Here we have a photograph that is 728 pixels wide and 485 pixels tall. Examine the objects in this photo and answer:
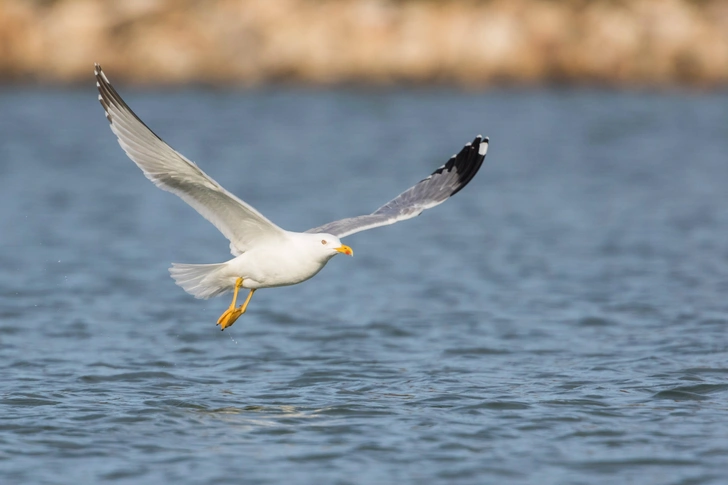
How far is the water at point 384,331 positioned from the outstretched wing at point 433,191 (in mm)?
1325

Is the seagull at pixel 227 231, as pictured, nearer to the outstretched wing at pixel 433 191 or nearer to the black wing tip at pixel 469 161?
the outstretched wing at pixel 433 191

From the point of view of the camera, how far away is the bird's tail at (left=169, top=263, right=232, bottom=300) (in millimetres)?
8867

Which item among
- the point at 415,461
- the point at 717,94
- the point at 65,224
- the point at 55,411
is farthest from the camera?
the point at 717,94

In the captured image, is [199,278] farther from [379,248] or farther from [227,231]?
[379,248]

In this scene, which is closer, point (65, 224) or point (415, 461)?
point (415, 461)

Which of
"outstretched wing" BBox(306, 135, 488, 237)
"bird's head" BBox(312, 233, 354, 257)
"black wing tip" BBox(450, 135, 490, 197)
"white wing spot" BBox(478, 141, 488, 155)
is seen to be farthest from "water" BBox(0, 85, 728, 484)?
"white wing spot" BBox(478, 141, 488, 155)

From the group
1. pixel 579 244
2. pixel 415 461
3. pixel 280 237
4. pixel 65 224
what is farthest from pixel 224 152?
pixel 415 461

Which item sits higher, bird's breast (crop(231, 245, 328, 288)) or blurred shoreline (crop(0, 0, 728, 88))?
blurred shoreline (crop(0, 0, 728, 88))

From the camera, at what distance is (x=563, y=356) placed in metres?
10.4

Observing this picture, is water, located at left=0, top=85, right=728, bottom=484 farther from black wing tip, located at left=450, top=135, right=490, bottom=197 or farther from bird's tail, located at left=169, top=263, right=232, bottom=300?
black wing tip, located at left=450, top=135, right=490, bottom=197

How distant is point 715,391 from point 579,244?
7.74 m

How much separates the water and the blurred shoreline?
1243 centimetres

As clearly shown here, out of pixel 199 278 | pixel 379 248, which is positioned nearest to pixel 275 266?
pixel 199 278

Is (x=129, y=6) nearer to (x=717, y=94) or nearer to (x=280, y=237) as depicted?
(x=717, y=94)
